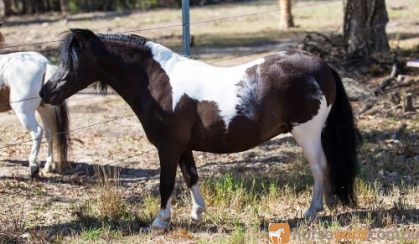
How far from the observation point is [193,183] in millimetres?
6383

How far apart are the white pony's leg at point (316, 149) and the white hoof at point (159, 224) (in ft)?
3.87

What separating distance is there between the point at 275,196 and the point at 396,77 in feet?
19.1

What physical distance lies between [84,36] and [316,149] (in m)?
2.11

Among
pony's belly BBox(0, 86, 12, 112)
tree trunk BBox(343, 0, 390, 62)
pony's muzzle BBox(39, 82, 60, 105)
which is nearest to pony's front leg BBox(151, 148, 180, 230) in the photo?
pony's muzzle BBox(39, 82, 60, 105)

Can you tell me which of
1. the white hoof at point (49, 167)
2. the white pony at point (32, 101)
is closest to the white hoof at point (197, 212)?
the white pony at point (32, 101)

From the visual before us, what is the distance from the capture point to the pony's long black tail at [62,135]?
8477mm

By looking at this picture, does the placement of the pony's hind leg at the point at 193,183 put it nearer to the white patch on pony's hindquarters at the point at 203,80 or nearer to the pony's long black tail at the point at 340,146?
the white patch on pony's hindquarters at the point at 203,80

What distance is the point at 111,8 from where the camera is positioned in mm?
29812

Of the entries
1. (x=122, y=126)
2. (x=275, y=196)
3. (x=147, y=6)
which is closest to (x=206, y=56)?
(x=122, y=126)

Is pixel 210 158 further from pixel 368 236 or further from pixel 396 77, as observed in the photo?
pixel 396 77

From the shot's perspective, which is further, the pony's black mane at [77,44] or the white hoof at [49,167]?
the white hoof at [49,167]

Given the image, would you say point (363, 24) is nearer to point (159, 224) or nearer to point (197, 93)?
point (197, 93)

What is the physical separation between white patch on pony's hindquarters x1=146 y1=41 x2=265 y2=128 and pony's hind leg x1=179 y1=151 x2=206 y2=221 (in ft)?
1.82

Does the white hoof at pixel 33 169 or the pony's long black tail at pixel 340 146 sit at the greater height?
the pony's long black tail at pixel 340 146
